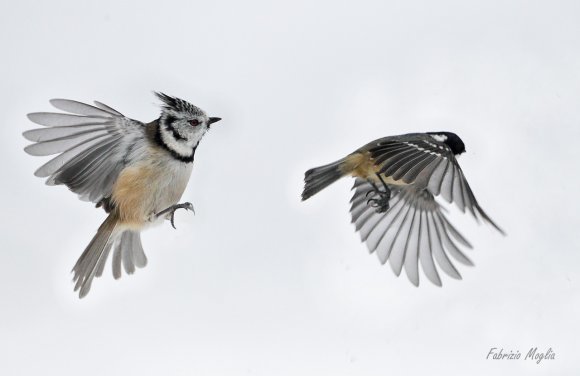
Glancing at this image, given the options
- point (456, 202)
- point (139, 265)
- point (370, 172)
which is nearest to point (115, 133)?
point (139, 265)

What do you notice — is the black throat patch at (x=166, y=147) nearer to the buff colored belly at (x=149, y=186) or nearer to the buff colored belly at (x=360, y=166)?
the buff colored belly at (x=149, y=186)

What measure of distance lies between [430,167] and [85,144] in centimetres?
130

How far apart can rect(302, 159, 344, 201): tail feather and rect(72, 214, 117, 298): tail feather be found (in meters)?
0.79

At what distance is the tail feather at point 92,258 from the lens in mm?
3096

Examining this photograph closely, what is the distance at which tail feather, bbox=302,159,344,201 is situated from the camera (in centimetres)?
301

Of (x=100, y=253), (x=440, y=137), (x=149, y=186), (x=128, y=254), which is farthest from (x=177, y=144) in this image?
(x=440, y=137)

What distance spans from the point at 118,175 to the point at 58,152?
260 millimetres

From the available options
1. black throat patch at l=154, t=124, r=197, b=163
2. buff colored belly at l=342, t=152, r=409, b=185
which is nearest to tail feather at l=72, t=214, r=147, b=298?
black throat patch at l=154, t=124, r=197, b=163

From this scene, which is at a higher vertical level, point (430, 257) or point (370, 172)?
point (370, 172)

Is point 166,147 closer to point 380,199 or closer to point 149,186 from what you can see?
point 149,186

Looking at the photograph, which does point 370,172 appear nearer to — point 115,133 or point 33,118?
point 115,133

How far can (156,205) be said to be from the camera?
3.08 meters

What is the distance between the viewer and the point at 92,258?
3.14 metres

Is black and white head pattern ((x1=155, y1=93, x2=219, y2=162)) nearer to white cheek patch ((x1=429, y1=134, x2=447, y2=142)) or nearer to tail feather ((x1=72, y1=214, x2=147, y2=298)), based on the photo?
tail feather ((x1=72, y1=214, x2=147, y2=298))
